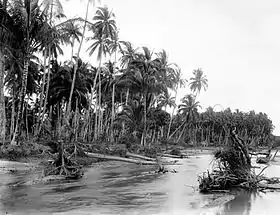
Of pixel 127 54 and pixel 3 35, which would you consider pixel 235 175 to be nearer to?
pixel 3 35

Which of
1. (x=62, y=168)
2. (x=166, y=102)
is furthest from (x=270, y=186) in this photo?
(x=166, y=102)

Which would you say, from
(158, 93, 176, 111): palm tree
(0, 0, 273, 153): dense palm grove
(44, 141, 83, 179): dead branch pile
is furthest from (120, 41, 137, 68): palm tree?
(44, 141, 83, 179): dead branch pile

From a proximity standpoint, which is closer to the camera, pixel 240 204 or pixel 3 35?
pixel 240 204

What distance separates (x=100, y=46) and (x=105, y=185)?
86.4 feet

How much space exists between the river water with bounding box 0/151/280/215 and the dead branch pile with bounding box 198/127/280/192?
0.78 metres

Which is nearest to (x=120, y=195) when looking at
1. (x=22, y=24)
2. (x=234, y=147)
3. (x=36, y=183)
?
(x=36, y=183)

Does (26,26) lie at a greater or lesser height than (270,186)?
greater

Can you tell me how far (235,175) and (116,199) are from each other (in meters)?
5.35

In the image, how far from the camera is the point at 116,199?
38.0 ft

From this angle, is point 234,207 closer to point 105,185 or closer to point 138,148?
point 105,185

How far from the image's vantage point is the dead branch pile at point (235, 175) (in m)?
13.6

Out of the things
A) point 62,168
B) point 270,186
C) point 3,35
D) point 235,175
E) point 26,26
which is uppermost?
point 26,26

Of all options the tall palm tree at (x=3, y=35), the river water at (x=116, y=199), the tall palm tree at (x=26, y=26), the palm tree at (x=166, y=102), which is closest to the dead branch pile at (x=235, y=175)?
the river water at (x=116, y=199)

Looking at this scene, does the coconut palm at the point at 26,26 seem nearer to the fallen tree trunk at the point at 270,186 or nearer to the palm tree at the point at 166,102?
the fallen tree trunk at the point at 270,186
